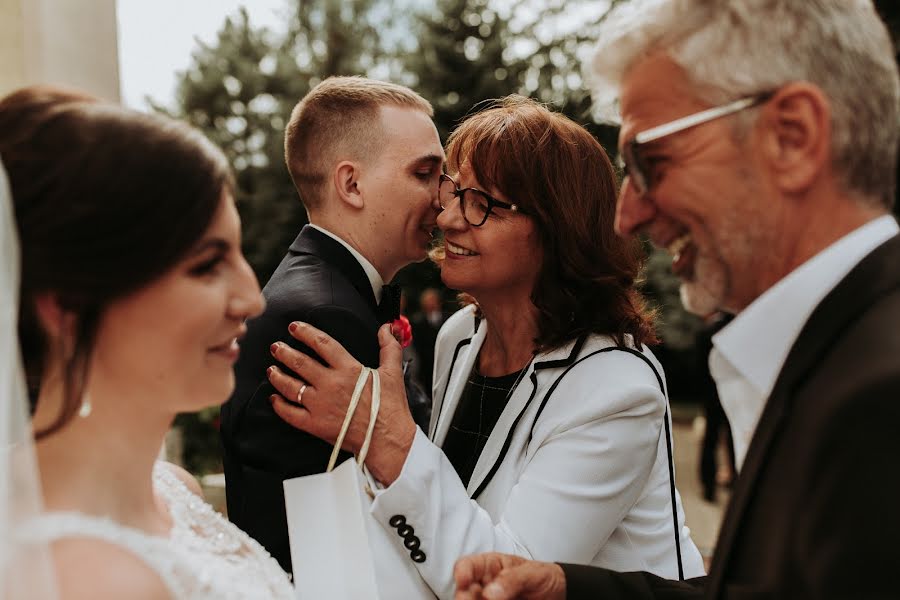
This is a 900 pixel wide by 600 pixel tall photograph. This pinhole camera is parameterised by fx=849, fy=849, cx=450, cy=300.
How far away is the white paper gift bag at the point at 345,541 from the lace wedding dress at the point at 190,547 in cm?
16

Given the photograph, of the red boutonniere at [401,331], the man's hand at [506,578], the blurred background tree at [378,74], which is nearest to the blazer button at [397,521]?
the man's hand at [506,578]

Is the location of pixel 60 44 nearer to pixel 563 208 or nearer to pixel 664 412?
pixel 563 208

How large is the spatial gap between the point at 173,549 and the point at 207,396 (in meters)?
0.30

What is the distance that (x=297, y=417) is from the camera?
7.60ft

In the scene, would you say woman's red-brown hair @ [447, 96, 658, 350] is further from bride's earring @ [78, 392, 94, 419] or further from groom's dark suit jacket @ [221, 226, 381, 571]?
bride's earring @ [78, 392, 94, 419]

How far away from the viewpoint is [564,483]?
235cm

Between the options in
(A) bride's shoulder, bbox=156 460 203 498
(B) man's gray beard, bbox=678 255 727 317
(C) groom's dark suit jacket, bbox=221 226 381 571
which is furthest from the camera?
(C) groom's dark suit jacket, bbox=221 226 381 571

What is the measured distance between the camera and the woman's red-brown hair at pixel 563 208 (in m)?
2.75

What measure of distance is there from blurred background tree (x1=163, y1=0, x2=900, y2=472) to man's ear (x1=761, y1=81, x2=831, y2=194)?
10.2 meters

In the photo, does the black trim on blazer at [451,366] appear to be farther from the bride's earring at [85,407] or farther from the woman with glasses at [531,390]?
the bride's earring at [85,407]

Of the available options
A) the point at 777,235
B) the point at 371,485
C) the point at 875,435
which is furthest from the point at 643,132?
A: the point at 371,485

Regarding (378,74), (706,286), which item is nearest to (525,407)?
(706,286)

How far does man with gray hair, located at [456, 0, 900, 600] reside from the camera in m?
1.21

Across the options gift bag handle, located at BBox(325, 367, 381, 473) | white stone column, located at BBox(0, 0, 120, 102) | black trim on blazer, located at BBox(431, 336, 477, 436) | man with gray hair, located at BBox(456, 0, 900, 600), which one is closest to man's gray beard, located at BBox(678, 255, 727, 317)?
man with gray hair, located at BBox(456, 0, 900, 600)
